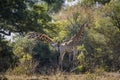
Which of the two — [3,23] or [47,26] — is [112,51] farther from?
[3,23]

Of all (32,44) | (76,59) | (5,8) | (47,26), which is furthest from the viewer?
(32,44)

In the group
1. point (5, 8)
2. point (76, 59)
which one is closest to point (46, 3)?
point (5, 8)

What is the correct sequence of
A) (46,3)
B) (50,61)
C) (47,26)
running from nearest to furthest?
(46,3)
(47,26)
(50,61)

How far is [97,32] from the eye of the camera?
22547 mm

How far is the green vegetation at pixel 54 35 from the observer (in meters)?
13.2

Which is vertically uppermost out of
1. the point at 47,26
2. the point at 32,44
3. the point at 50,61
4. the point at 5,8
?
the point at 5,8

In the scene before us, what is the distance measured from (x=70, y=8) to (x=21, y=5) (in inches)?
644

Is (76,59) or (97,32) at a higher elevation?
(97,32)

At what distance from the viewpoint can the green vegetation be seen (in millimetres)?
13242

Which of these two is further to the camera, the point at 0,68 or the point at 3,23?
the point at 0,68

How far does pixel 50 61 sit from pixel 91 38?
3.63 metres

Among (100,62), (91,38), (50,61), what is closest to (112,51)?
(100,62)

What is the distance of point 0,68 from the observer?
48.9 ft

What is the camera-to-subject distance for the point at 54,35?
22797 millimetres
